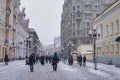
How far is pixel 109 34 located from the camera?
42656 mm

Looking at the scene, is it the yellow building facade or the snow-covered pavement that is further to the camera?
the yellow building facade

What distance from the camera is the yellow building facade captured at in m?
37.9

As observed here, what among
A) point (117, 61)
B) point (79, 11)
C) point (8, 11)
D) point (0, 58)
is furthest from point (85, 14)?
point (117, 61)

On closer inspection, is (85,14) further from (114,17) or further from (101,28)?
(114,17)

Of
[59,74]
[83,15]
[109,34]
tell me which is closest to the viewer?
[59,74]

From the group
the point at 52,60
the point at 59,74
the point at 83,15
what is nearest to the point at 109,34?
the point at 52,60

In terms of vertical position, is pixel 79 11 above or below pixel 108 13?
above

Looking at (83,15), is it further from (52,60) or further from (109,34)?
(52,60)

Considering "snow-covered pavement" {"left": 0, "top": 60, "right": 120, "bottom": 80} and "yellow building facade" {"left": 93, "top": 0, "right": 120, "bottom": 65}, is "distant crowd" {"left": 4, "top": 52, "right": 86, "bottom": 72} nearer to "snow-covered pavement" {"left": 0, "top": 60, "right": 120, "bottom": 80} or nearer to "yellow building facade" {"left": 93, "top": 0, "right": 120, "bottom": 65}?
"snow-covered pavement" {"left": 0, "top": 60, "right": 120, "bottom": 80}

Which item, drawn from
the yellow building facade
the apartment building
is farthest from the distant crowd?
the apartment building

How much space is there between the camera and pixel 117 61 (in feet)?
122

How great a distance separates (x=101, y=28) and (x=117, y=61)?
1285 centimetres

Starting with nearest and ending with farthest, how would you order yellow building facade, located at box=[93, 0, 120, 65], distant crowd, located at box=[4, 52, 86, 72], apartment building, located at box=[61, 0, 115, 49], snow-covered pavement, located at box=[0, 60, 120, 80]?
snow-covered pavement, located at box=[0, 60, 120, 80]
distant crowd, located at box=[4, 52, 86, 72]
yellow building facade, located at box=[93, 0, 120, 65]
apartment building, located at box=[61, 0, 115, 49]

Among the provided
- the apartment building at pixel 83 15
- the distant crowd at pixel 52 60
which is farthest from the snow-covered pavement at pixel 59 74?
the apartment building at pixel 83 15
